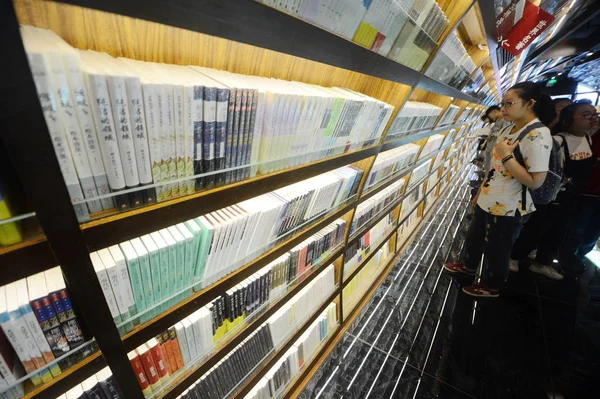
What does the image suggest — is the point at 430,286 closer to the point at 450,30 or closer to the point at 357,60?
the point at 450,30

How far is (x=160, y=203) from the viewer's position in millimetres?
614

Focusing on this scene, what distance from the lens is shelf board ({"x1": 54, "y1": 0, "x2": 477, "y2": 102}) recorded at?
443 mm

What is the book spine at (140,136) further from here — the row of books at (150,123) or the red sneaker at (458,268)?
the red sneaker at (458,268)

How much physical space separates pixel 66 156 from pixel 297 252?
930 millimetres

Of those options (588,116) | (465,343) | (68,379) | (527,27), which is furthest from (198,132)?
(588,116)

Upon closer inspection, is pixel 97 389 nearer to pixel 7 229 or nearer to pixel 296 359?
pixel 7 229

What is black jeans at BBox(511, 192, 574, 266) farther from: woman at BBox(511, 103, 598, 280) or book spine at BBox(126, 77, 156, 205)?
book spine at BBox(126, 77, 156, 205)

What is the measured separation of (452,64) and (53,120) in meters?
2.33

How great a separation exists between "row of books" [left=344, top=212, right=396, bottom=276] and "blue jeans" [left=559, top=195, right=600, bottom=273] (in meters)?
2.20

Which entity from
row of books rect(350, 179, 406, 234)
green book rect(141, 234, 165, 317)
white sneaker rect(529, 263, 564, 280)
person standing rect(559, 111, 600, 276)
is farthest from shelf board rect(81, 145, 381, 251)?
white sneaker rect(529, 263, 564, 280)

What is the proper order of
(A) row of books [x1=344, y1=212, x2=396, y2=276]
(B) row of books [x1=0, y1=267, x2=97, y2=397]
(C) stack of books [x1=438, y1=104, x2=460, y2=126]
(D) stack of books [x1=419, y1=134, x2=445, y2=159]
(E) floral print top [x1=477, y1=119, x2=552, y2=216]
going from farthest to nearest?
(C) stack of books [x1=438, y1=104, x2=460, y2=126] < (D) stack of books [x1=419, y1=134, x2=445, y2=159] < (A) row of books [x1=344, y1=212, x2=396, y2=276] < (E) floral print top [x1=477, y1=119, x2=552, y2=216] < (B) row of books [x1=0, y1=267, x2=97, y2=397]

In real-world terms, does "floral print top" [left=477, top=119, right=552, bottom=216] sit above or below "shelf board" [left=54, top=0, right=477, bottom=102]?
below

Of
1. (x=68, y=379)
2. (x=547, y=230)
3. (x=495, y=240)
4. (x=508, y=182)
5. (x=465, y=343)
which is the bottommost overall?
(x=465, y=343)

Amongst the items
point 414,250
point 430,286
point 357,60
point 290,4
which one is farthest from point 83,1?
point 414,250
